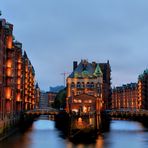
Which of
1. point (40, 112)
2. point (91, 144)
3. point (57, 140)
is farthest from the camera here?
point (40, 112)

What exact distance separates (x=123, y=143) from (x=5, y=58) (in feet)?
126

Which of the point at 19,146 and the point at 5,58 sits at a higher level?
the point at 5,58

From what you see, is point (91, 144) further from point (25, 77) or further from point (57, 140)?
point (25, 77)

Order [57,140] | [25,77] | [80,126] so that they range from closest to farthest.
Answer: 1. [57,140]
2. [80,126]
3. [25,77]

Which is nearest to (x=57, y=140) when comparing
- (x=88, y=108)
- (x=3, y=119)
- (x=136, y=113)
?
(x=3, y=119)

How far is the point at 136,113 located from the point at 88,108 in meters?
22.5

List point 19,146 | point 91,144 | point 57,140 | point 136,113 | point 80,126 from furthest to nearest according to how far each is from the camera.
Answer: point 136,113 → point 80,126 → point 57,140 → point 91,144 → point 19,146

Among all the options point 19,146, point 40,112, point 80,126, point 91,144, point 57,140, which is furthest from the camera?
point 40,112

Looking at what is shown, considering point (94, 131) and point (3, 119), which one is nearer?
point (3, 119)

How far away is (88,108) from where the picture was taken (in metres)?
172

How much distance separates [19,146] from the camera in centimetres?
9281

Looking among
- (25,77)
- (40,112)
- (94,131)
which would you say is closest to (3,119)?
(94,131)

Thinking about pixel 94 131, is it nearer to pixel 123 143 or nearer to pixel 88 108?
pixel 123 143

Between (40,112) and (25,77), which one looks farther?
(25,77)
